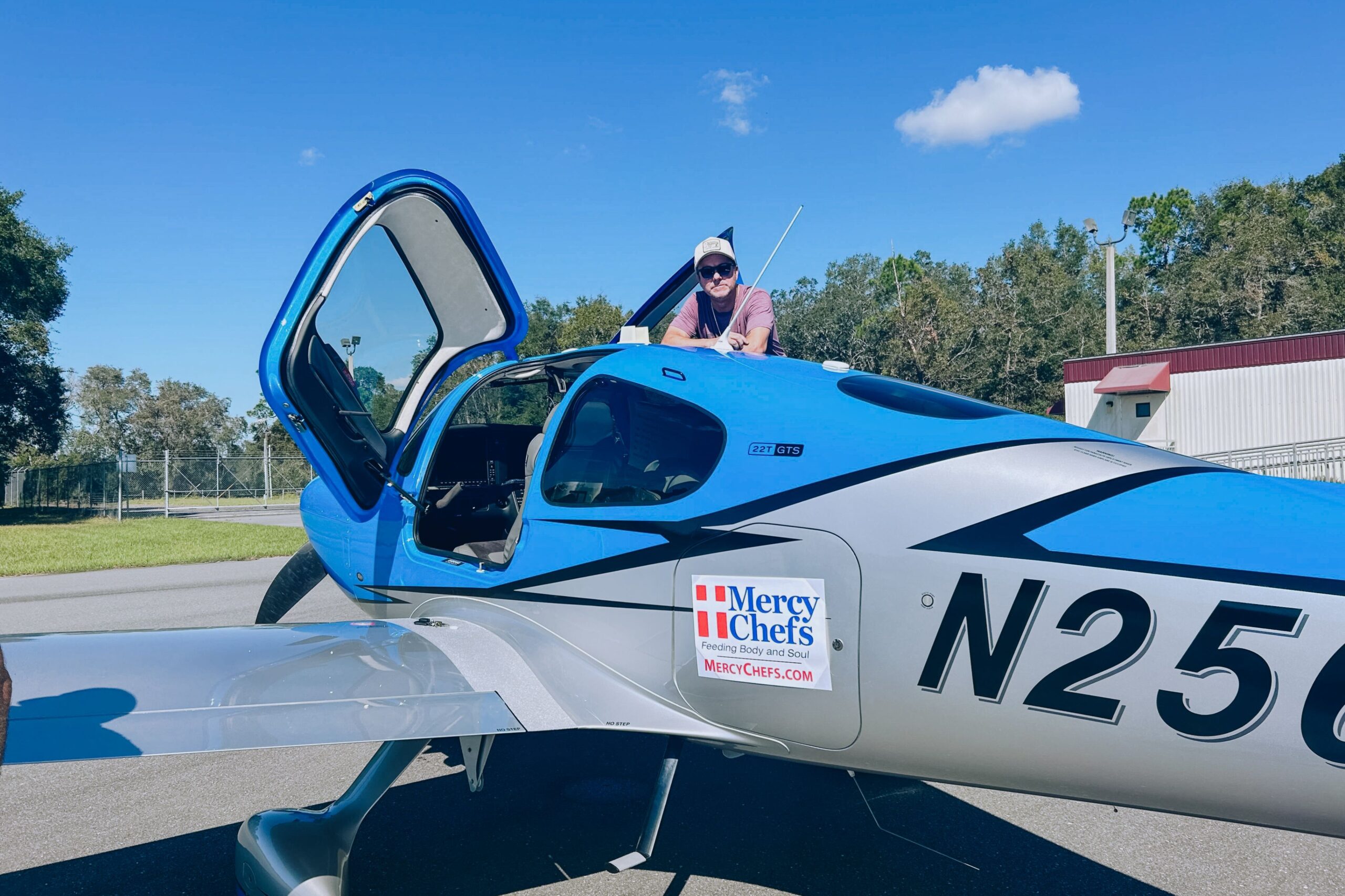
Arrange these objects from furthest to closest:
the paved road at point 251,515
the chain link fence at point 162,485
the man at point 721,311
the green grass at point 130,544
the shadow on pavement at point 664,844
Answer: the chain link fence at point 162,485 → the paved road at point 251,515 → the green grass at point 130,544 → the man at point 721,311 → the shadow on pavement at point 664,844

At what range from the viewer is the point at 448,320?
16.5 ft

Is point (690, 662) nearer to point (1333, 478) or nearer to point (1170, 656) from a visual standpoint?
point (1170, 656)

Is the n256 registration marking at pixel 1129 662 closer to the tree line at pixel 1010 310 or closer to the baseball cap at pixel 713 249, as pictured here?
the baseball cap at pixel 713 249

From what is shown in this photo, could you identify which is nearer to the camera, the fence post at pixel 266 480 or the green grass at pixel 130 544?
the green grass at pixel 130 544

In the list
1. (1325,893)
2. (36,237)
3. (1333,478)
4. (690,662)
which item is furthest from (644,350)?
(36,237)

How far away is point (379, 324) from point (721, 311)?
188 centimetres

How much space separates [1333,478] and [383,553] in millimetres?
19682

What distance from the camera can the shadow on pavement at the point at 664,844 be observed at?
3.27 m

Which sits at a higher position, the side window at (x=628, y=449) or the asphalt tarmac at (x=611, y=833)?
the side window at (x=628, y=449)

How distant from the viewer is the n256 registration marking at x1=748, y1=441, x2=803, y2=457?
278 cm

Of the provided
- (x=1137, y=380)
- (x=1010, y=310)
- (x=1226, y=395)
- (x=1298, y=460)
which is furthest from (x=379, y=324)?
(x=1010, y=310)

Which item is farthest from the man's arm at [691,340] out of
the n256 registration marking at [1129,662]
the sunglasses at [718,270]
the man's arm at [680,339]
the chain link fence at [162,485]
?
the chain link fence at [162,485]

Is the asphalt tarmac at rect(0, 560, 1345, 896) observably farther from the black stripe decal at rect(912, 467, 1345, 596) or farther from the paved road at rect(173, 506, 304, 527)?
the paved road at rect(173, 506, 304, 527)

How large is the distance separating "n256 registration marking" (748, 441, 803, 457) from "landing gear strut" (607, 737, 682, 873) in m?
1.02
